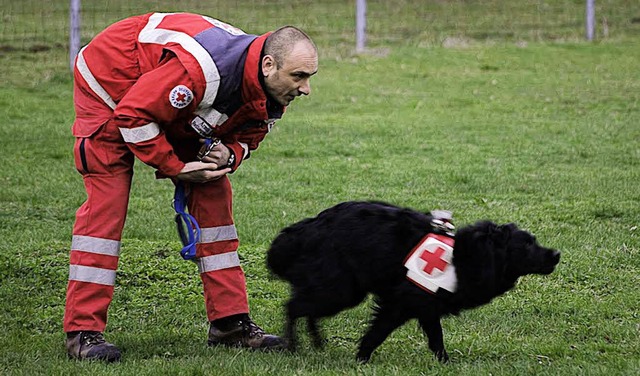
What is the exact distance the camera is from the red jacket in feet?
15.6

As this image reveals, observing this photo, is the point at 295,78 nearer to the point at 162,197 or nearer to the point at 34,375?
the point at 34,375

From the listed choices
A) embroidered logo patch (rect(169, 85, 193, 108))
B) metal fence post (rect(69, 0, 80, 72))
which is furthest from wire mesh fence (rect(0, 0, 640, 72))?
embroidered logo patch (rect(169, 85, 193, 108))

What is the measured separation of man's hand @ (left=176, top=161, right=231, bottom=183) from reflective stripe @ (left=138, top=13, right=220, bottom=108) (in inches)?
13.7

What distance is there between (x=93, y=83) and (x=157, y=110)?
562 mm

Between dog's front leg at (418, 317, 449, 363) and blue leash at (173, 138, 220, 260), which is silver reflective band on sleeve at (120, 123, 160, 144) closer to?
blue leash at (173, 138, 220, 260)

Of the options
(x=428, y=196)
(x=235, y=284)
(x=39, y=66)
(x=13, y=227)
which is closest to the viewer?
(x=235, y=284)

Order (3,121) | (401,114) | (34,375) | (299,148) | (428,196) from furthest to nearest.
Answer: (401,114) < (3,121) < (299,148) < (428,196) < (34,375)

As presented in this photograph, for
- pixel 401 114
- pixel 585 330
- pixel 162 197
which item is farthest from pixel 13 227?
pixel 401 114

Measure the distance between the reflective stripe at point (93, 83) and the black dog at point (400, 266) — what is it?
125 centimetres

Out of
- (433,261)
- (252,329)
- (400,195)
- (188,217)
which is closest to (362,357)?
(433,261)

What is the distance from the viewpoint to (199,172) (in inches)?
201

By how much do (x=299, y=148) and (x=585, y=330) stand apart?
21.2ft

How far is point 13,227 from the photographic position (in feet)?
27.5

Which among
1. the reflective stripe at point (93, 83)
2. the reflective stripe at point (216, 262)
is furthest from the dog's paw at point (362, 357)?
the reflective stripe at point (93, 83)
